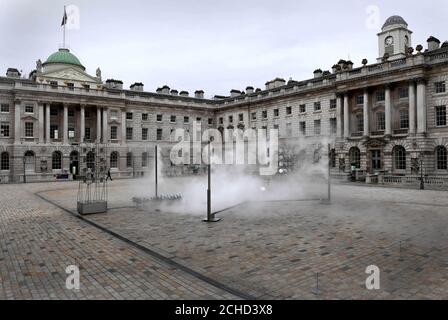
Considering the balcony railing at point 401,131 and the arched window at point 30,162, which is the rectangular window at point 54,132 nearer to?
the arched window at point 30,162

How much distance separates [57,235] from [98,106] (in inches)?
1623

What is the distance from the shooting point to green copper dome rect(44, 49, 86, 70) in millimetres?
50125

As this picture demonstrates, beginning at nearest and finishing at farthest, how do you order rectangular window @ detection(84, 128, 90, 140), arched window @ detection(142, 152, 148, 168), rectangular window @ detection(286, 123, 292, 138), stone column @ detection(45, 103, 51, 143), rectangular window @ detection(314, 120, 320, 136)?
rectangular window @ detection(314, 120, 320, 136)
stone column @ detection(45, 103, 51, 143)
rectangular window @ detection(286, 123, 292, 138)
rectangular window @ detection(84, 128, 90, 140)
arched window @ detection(142, 152, 148, 168)

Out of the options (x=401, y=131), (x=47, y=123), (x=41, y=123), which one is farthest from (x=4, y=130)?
(x=401, y=131)

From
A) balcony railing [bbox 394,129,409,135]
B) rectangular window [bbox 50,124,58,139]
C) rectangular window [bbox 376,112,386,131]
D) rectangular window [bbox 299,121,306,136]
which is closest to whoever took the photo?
balcony railing [bbox 394,129,409,135]

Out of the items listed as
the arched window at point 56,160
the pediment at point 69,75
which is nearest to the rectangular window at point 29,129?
the arched window at point 56,160

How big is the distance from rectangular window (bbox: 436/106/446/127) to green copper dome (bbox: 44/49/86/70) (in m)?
49.3

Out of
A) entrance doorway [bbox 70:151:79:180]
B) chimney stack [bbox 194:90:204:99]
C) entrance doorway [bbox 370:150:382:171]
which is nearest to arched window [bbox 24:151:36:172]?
entrance doorway [bbox 70:151:79:180]

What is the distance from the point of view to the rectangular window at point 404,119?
3477 centimetres

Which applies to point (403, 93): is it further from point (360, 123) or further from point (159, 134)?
point (159, 134)

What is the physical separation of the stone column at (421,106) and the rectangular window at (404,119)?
183 cm

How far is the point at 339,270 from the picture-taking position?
22.3ft

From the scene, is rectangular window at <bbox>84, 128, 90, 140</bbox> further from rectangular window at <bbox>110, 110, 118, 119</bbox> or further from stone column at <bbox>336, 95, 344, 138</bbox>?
stone column at <bbox>336, 95, 344, 138</bbox>
